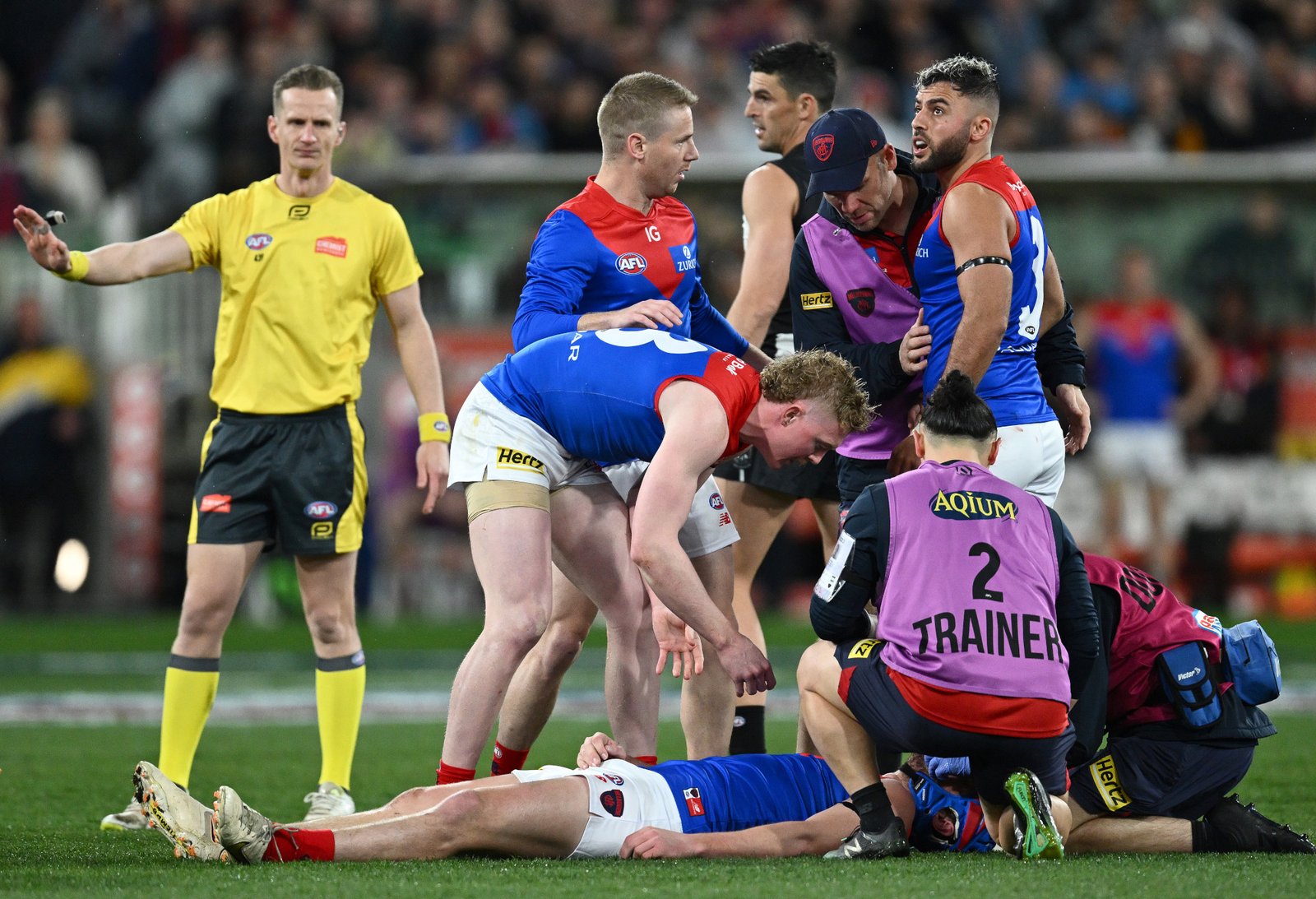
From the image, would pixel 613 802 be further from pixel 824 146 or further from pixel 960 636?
pixel 824 146

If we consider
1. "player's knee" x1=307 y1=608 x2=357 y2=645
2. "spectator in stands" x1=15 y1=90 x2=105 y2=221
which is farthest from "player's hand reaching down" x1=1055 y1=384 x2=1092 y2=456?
"spectator in stands" x1=15 y1=90 x2=105 y2=221

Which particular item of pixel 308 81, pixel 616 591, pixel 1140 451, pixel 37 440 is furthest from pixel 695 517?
pixel 37 440

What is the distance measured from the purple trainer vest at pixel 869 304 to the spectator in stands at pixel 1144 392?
7.76 meters

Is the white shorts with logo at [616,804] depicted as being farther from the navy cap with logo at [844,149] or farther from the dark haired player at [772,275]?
the navy cap with logo at [844,149]

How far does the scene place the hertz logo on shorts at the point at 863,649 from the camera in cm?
520

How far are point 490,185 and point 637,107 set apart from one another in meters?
8.56

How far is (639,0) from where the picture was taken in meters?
17.6

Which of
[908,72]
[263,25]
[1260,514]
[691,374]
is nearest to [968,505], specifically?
[691,374]

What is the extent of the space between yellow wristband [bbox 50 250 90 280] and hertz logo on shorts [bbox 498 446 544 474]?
1.85m

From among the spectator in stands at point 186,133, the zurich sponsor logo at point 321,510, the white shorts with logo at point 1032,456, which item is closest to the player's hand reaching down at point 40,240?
the zurich sponsor logo at point 321,510

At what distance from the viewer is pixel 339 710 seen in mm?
6750

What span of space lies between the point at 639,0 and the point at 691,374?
42.4ft

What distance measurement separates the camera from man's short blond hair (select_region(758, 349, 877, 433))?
536 centimetres

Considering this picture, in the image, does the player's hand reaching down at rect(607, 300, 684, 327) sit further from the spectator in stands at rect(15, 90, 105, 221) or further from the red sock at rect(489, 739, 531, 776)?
the spectator in stands at rect(15, 90, 105, 221)
